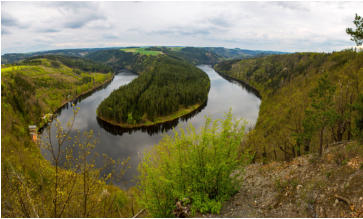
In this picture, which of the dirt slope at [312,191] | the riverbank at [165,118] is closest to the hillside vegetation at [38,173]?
the dirt slope at [312,191]

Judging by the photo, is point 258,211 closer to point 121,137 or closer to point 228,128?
point 228,128

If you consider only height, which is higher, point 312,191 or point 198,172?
point 198,172

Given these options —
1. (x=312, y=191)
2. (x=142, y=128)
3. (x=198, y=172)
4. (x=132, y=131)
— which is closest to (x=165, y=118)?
(x=142, y=128)

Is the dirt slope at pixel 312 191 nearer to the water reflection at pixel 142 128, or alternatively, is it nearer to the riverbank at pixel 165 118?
the water reflection at pixel 142 128

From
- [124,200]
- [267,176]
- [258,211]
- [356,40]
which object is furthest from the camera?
[124,200]

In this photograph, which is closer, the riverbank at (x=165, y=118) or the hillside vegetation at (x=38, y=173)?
the hillside vegetation at (x=38, y=173)

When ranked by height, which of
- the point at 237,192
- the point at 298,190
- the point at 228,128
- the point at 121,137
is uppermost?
the point at 228,128

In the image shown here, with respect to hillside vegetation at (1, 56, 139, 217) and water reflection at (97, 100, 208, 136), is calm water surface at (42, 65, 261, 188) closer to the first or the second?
water reflection at (97, 100, 208, 136)

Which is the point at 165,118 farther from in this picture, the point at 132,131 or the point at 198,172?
the point at 198,172

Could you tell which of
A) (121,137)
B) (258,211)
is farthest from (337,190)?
(121,137)
